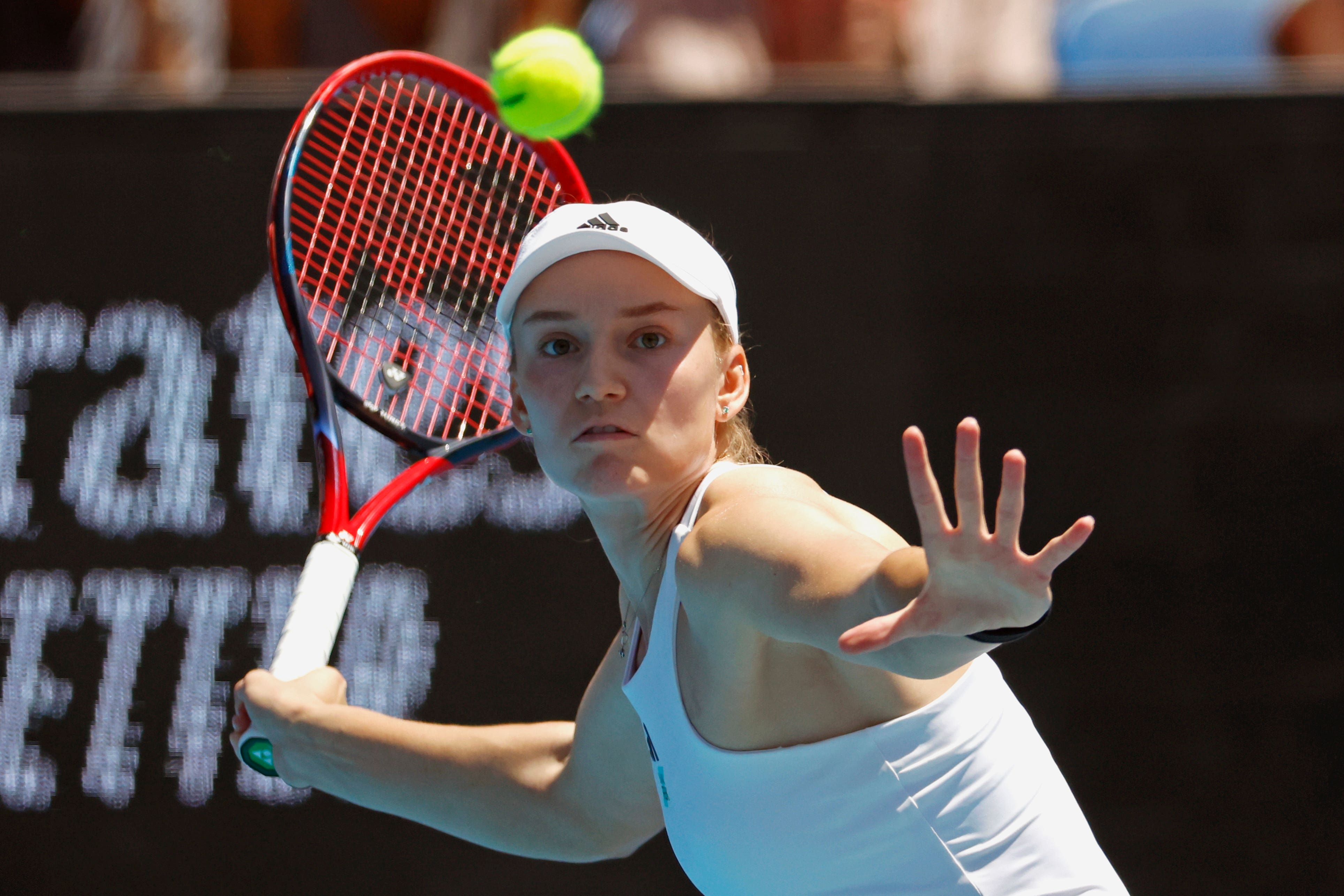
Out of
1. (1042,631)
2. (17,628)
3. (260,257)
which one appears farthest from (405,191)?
(1042,631)

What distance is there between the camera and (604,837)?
5.74 ft

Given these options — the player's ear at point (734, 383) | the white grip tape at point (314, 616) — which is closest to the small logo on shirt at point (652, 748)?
the player's ear at point (734, 383)

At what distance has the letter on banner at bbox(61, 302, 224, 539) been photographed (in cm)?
252

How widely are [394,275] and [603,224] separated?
126cm

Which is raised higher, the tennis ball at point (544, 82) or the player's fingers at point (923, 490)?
the tennis ball at point (544, 82)

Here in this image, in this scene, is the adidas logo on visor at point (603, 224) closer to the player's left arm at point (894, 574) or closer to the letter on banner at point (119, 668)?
the player's left arm at point (894, 574)

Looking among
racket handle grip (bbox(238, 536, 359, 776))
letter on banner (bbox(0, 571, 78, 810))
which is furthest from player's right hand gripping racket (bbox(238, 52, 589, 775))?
letter on banner (bbox(0, 571, 78, 810))

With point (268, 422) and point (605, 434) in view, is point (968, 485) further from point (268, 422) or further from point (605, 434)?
point (268, 422)

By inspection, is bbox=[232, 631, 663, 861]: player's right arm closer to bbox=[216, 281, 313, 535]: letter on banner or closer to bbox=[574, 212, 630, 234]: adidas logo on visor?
bbox=[574, 212, 630, 234]: adidas logo on visor

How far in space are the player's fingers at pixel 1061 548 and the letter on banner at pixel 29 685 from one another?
2.12 m

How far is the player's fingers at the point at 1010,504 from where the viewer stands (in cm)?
91

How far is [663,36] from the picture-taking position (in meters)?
3.02

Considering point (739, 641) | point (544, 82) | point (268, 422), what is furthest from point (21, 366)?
point (739, 641)

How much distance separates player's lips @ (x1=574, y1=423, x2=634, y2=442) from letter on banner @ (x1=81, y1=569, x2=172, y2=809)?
57.5 inches
